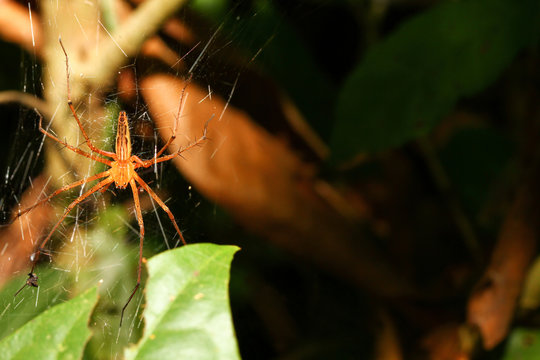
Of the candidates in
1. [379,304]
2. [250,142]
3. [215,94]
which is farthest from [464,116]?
[215,94]

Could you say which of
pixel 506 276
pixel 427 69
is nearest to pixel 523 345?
pixel 506 276

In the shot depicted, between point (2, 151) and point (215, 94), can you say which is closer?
point (215, 94)

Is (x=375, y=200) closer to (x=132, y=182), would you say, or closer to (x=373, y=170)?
(x=373, y=170)

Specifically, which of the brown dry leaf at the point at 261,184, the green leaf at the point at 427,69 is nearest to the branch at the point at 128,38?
the brown dry leaf at the point at 261,184

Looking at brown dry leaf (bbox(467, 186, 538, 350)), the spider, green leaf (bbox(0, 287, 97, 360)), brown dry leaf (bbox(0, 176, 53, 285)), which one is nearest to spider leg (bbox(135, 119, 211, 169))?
the spider

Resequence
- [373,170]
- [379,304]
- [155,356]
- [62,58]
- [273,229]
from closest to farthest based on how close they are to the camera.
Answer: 1. [155,356]
2. [62,58]
3. [273,229]
4. [379,304]
5. [373,170]

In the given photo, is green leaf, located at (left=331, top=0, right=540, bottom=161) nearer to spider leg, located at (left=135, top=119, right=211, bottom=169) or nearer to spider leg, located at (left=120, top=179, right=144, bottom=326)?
spider leg, located at (left=135, top=119, right=211, bottom=169)
